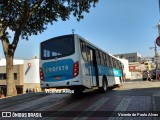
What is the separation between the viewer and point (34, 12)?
22906mm

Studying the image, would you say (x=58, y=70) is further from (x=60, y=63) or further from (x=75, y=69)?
(x=75, y=69)

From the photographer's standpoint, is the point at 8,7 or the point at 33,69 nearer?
the point at 8,7

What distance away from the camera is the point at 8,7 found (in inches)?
859

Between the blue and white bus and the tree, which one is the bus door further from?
the tree

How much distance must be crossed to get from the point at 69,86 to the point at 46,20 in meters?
11.4

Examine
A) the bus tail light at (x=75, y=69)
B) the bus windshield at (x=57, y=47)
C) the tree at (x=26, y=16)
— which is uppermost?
the tree at (x=26, y=16)

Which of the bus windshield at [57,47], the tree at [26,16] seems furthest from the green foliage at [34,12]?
the bus windshield at [57,47]

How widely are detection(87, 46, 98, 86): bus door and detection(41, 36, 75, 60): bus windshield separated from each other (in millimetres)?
1697

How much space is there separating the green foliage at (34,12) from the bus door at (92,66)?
6676 millimetres

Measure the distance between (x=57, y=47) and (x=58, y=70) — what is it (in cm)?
112

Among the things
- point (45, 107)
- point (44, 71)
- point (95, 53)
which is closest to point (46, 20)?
point (95, 53)

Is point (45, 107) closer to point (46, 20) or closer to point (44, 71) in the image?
point (44, 71)

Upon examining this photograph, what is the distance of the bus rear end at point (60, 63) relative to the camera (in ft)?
47.5

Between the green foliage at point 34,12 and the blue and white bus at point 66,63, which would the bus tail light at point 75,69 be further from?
the green foliage at point 34,12
